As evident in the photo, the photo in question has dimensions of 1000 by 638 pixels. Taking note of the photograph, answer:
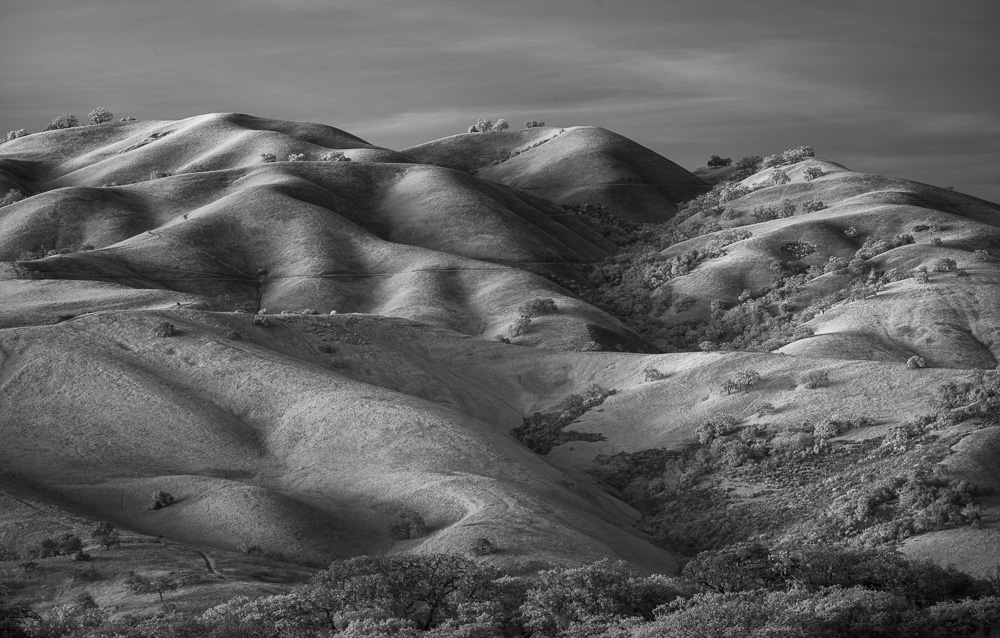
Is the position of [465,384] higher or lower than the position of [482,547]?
lower

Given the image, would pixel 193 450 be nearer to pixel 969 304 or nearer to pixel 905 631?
pixel 905 631

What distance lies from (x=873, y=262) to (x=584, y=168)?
8228 cm

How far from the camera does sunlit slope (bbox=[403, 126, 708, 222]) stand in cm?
16550

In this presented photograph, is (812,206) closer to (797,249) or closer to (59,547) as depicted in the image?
(797,249)

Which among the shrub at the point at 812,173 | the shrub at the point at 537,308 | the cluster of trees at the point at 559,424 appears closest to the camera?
the cluster of trees at the point at 559,424

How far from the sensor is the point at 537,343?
81.6 meters

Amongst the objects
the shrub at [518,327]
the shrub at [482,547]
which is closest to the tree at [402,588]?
the shrub at [482,547]

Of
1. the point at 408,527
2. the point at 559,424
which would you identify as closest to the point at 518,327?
the point at 559,424

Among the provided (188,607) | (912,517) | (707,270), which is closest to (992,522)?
(912,517)

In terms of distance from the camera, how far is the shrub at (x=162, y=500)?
44750mm

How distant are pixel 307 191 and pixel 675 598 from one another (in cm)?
9528

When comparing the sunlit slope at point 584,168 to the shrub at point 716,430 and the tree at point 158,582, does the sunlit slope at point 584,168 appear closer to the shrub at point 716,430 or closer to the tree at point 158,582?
the shrub at point 716,430

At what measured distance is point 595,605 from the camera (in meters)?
31.3

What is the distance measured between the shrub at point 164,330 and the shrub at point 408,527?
23.3 m
